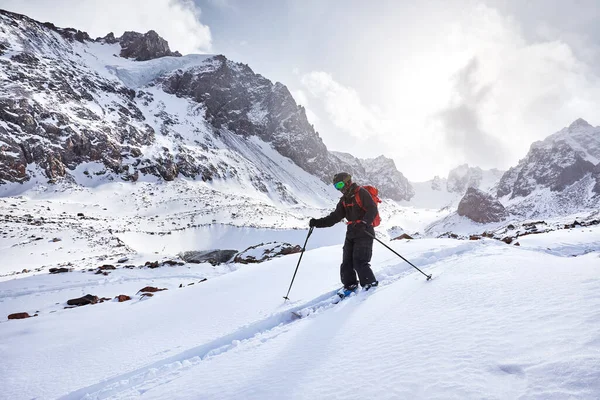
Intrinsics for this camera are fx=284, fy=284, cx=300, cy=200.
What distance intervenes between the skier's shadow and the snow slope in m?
0.02

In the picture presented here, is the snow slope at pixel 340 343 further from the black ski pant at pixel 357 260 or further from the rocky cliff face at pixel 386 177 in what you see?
the rocky cliff face at pixel 386 177

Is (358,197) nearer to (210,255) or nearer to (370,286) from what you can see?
(370,286)

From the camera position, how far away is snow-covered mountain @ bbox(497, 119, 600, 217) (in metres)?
91.0

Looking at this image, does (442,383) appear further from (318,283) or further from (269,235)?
(269,235)

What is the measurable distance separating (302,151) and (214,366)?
117m

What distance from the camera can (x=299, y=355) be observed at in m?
2.65

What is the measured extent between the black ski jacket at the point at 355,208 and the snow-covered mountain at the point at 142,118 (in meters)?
52.3

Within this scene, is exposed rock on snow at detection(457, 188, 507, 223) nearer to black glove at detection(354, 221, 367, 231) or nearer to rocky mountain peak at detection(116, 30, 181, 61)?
black glove at detection(354, 221, 367, 231)

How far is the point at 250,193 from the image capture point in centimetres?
6725

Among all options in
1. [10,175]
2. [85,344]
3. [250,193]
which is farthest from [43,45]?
[85,344]

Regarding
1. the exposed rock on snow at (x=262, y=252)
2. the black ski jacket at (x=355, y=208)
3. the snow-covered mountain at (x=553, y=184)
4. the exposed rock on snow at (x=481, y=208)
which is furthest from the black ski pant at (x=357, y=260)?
the snow-covered mountain at (x=553, y=184)

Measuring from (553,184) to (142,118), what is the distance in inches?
5441

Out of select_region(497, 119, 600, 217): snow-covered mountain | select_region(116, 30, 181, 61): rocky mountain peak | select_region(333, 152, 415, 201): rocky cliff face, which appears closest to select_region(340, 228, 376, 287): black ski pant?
select_region(497, 119, 600, 217): snow-covered mountain

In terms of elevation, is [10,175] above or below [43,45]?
below
